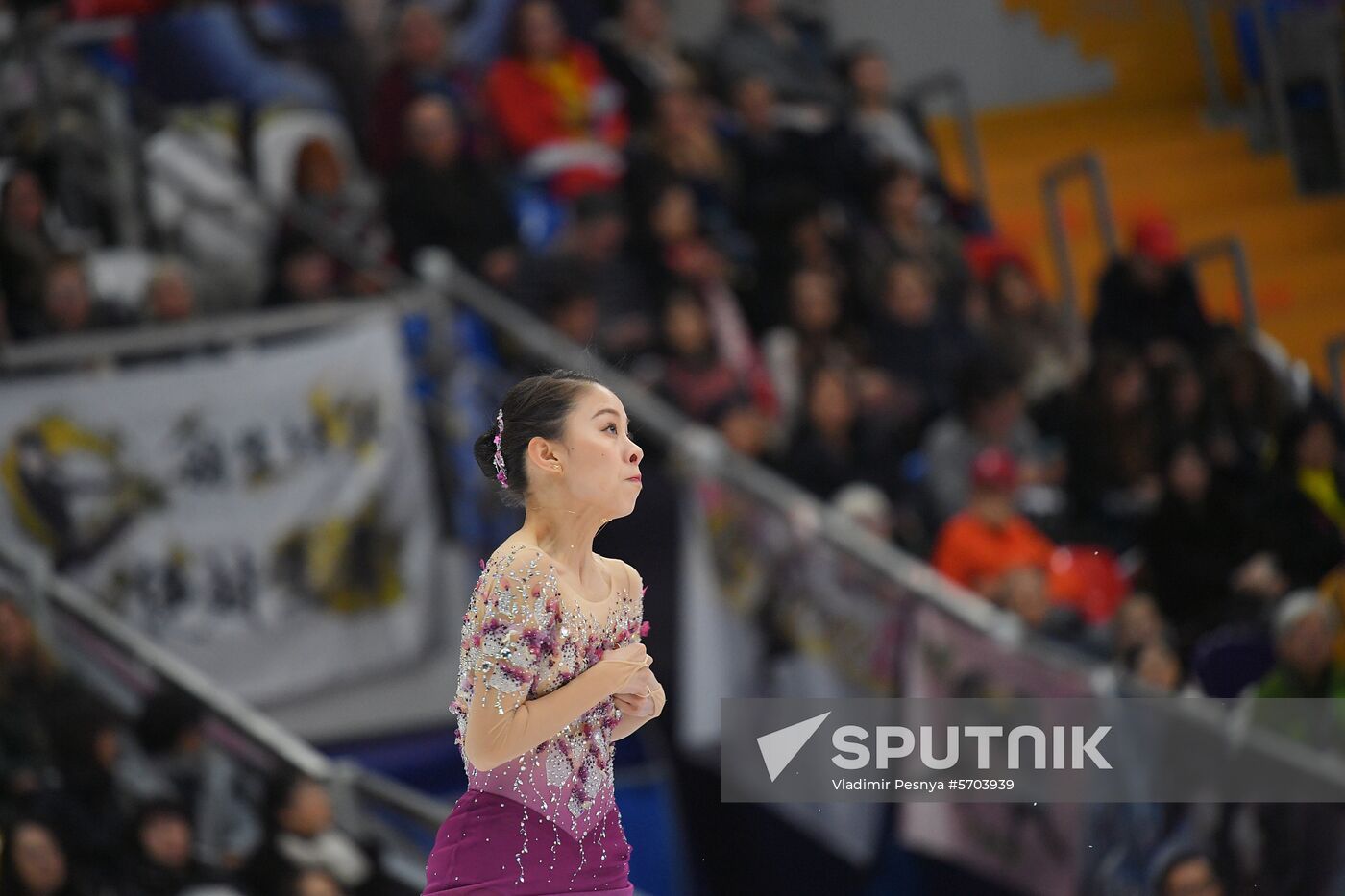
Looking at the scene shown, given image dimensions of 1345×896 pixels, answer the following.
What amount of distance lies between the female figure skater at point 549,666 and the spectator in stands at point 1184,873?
3069 millimetres

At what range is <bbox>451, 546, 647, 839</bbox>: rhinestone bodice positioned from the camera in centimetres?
238

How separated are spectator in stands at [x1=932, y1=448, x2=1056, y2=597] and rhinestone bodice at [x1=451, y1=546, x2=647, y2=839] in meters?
3.75

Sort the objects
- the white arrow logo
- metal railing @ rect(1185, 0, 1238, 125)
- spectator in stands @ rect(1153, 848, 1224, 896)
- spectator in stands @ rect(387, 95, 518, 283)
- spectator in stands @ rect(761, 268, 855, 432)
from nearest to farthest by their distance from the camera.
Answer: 1. the white arrow logo
2. spectator in stands @ rect(1153, 848, 1224, 896)
3. spectator in stands @ rect(387, 95, 518, 283)
4. spectator in stands @ rect(761, 268, 855, 432)
5. metal railing @ rect(1185, 0, 1238, 125)

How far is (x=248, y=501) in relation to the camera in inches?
237

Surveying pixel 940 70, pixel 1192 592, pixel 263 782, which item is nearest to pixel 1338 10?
pixel 940 70

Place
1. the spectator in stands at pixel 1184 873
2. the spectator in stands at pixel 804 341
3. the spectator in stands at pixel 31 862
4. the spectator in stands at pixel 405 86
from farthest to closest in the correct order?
1. the spectator in stands at pixel 405 86
2. the spectator in stands at pixel 804 341
3. the spectator in stands at pixel 1184 873
4. the spectator in stands at pixel 31 862

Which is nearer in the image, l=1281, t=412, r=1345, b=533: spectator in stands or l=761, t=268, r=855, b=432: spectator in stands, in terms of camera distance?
l=761, t=268, r=855, b=432: spectator in stands

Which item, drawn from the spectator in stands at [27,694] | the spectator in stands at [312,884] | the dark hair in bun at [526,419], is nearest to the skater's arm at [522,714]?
the dark hair in bun at [526,419]

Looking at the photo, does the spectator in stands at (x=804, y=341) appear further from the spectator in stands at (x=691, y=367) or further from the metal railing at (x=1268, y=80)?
the metal railing at (x=1268, y=80)

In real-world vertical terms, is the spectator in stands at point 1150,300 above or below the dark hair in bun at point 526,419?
below

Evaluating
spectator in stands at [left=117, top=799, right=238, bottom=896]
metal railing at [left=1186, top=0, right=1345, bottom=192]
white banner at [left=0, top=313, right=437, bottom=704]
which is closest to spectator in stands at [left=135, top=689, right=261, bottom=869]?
spectator in stands at [left=117, top=799, right=238, bottom=896]

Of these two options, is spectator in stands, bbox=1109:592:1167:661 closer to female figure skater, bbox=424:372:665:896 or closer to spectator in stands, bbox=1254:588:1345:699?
spectator in stands, bbox=1254:588:1345:699

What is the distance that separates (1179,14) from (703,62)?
257cm

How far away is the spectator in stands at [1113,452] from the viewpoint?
7070 mm
